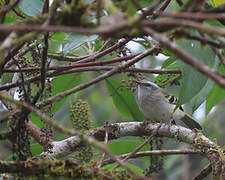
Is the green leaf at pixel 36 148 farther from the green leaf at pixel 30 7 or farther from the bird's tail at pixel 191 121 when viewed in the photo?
the bird's tail at pixel 191 121

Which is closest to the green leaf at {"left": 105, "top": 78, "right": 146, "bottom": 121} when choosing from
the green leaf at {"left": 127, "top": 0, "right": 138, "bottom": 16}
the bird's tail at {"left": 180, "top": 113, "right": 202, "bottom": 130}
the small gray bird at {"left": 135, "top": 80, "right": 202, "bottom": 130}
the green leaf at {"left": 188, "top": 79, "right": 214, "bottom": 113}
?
the green leaf at {"left": 188, "top": 79, "right": 214, "bottom": 113}

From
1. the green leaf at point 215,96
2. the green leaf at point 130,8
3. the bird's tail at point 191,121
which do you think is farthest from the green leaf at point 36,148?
the bird's tail at point 191,121

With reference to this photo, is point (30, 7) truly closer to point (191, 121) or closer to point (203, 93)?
point (203, 93)

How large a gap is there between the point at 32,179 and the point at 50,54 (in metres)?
1.25

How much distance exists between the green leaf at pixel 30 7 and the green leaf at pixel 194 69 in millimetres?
760

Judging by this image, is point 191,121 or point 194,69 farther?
point 191,121

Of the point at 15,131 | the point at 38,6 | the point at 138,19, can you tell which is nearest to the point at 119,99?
the point at 38,6

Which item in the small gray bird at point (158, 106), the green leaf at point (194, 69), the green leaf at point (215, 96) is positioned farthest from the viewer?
the small gray bird at point (158, 106)

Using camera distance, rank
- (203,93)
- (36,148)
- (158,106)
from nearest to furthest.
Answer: (203,93) → (36,148) → (158,106)

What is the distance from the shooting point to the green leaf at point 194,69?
1.57 m

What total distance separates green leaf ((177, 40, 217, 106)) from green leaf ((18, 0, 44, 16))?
76 centimetres

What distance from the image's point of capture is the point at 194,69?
1604 millimetres

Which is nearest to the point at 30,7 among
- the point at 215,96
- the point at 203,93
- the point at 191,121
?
the point at 203,93

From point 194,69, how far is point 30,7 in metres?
0.86
